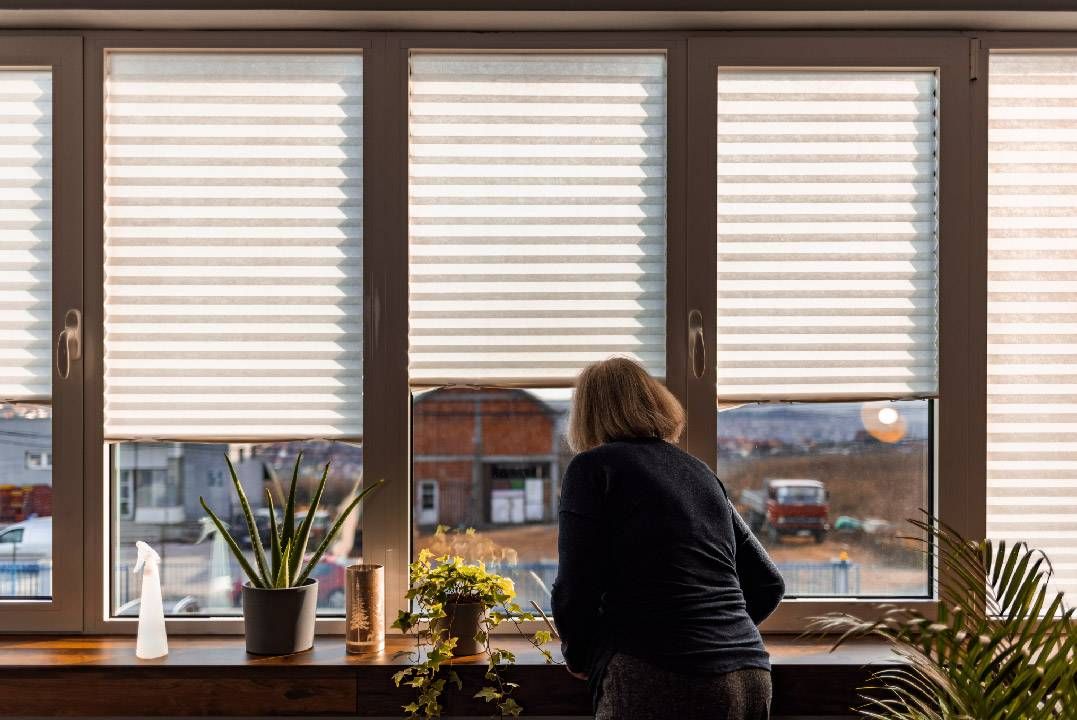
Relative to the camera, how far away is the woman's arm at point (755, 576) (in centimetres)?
184

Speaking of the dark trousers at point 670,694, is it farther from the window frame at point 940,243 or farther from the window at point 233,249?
the window at point 233,249

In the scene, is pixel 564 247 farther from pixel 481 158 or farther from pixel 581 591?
pixel 581 591

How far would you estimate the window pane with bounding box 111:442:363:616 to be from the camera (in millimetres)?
2361

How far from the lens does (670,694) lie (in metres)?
1.59

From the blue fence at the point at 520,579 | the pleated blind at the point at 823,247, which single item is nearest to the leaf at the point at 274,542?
the blue fence at the point at 520,579

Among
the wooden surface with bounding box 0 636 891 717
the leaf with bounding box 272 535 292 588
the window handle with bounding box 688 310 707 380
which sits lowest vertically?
the wooden surface with bounding box 0 636 891 717

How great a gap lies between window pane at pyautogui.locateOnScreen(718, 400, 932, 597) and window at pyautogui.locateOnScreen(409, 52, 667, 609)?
376 millimetres

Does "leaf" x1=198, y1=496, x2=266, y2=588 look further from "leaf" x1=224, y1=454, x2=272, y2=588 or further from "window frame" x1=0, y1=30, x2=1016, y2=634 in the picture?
"window frame" x1=0, y1=30, x2=1016, y2=634

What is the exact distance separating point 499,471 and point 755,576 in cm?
81

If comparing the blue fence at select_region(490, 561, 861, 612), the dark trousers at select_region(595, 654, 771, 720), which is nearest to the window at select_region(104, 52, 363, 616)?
the blue fence at select_region(490, 561, 861, 612)

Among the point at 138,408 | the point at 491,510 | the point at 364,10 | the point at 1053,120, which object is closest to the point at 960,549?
the point at 491,510

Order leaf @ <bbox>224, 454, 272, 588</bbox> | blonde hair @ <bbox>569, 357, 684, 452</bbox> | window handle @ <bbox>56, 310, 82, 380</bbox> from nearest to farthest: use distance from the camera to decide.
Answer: blonde hair @ <bbox>569, 357, 684, 452</bbox> < leaf @ <bbox>224, 454, 272, 588</bbox> < window handle @ <bbox>56, 310, 82, 380</bbox>

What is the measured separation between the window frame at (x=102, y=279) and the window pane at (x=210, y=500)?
0.18 feet

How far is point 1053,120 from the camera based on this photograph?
92.8 inches
